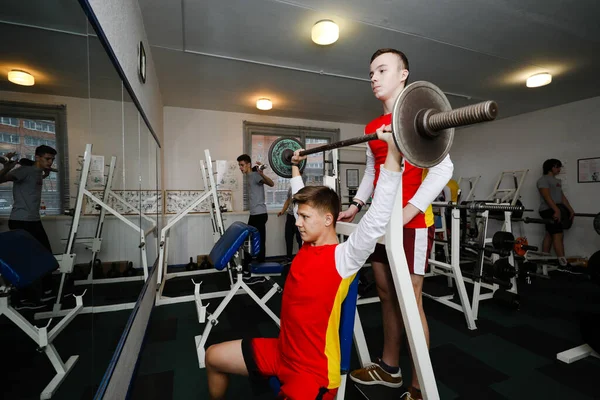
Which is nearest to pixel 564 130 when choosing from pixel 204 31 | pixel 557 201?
pixel 557 201

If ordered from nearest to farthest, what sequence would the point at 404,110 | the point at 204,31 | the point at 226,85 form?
the point at 404,110, the point at 204,31, the point at 226,85

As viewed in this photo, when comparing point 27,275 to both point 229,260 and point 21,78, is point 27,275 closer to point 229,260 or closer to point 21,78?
point 21,78

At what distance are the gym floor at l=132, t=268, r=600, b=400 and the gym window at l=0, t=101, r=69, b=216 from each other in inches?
54.9

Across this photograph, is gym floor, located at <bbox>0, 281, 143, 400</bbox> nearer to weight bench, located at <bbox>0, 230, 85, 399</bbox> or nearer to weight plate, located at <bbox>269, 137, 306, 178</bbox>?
weight bench, located at <bbox>0, 230, 85, 399</bbox>

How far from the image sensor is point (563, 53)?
9.78 ft

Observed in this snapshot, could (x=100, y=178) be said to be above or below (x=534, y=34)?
below

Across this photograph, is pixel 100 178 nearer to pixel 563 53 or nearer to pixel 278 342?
pixel 278 342

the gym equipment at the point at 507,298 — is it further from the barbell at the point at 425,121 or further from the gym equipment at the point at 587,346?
the barbell at the point at 425,121

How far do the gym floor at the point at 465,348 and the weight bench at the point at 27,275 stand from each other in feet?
3.70

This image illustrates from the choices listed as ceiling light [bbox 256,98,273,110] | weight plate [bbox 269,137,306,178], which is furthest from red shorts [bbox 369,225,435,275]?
ceiling light [bbox 256,98,273,110]

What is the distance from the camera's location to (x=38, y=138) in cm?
57

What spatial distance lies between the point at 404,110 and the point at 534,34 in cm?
290

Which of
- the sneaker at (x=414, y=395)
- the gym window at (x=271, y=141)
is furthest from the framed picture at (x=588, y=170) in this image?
the sneaker at (x=414, y=395)

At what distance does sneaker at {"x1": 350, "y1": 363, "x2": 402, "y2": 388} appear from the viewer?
1.43 meters
